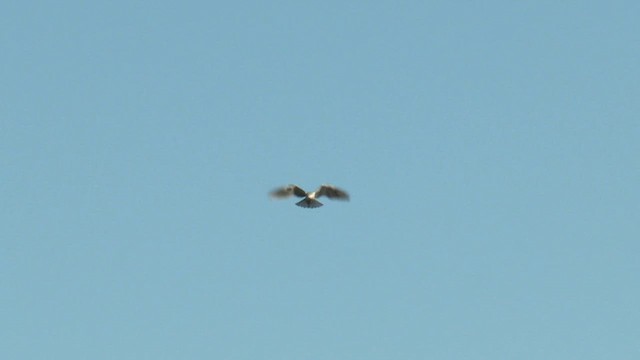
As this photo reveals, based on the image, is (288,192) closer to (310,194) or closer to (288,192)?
(288,192)

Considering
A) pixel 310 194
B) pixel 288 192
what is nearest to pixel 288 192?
pixel 288 192

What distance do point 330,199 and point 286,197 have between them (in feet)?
14.2

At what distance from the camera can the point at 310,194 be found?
96750mm

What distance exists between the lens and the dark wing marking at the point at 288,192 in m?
98.0

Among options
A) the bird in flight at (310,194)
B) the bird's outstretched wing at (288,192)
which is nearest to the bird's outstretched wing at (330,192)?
the bird in flight at (310,194)

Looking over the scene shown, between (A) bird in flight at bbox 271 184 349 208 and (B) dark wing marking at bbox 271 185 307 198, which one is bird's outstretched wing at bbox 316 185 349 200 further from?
(B) dark wing marking at bbox 271 185 307 198

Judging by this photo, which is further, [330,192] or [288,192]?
[288,192]

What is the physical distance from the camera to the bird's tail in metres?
94.7

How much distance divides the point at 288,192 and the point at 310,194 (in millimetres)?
3012

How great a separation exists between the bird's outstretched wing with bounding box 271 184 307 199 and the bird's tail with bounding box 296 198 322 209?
1.90 metres

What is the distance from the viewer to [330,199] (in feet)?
316

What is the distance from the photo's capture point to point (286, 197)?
320 feet

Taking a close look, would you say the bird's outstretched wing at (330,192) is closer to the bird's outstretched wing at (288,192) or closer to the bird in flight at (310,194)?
the bird in flight at (310,194)

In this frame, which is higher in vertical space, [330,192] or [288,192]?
[288,192]
